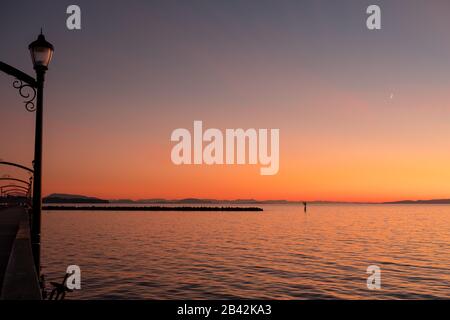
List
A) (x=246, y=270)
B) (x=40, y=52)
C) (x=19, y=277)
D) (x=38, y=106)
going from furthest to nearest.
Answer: (x=246, y=270) → (x=38, y=106) → (x=40, y=52) → (x=19, y=277)

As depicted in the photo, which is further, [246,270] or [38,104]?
[246,270]

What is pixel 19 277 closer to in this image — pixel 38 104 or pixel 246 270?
pixel 38 104

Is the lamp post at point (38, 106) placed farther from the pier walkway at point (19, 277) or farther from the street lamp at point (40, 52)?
the pier walkway at point (19, 277)

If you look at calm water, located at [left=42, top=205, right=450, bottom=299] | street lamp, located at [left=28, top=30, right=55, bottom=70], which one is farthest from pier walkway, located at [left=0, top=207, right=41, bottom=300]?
calm water, located at [left=42, top=205, right=450, bottom=299]

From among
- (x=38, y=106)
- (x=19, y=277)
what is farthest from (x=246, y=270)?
(x=38, y=106)

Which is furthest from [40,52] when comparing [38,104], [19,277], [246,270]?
[246,270]

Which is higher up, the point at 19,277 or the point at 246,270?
the point at 19,277


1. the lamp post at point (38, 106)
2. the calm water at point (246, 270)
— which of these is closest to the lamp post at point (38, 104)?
the lamp post at point (38, 106)

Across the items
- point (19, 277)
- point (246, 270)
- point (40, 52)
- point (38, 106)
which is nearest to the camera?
point (19, 277)

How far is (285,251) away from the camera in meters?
38.7

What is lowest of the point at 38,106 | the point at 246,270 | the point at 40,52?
the point at 246,270
